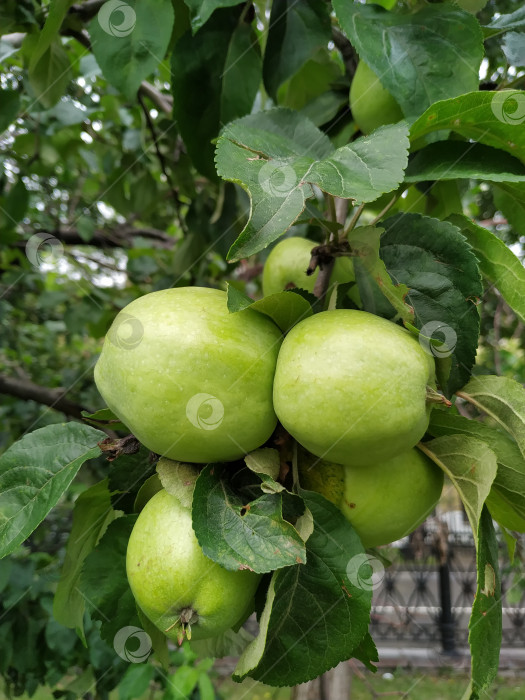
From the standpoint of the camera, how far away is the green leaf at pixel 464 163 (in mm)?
528

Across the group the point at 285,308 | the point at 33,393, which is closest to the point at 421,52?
the point at 285,308

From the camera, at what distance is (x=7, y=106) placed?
113 cm

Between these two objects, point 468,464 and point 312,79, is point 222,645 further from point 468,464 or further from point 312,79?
point 312,79

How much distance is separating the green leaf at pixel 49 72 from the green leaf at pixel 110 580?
0.78 meters

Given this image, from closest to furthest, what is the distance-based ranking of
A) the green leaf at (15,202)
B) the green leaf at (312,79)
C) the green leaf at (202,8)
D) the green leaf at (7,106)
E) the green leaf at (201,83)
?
the green leaf at (202,8) → the green leaf at (201,83) → the green leaf at (312,79) → the green leaf at (7,106) → the green leaf at (15,202)

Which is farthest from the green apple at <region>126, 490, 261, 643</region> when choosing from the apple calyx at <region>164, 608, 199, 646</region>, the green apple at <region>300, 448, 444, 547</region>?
the green apple at <region>300, 448, 444, 547</region>

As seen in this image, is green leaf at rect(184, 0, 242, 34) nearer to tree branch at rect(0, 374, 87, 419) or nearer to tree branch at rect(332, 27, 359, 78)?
tree branch at rect(332, 27, 359, 78)

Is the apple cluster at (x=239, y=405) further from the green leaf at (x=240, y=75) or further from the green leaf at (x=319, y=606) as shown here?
the green leaf at (x=240, y=75)

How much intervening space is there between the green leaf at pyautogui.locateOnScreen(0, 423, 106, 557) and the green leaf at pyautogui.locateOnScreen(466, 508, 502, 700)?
1.19 feet

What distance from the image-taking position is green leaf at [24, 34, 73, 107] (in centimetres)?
104

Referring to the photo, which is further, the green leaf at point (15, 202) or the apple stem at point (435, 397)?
the green leaf at point (15, 202)

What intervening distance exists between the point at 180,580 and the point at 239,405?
16 centimetres

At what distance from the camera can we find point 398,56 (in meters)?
0.64

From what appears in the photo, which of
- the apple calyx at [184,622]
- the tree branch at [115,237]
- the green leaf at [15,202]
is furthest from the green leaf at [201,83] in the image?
the tree branch at [115,237]
